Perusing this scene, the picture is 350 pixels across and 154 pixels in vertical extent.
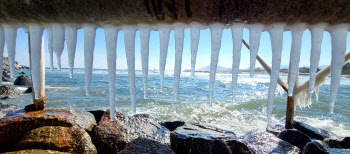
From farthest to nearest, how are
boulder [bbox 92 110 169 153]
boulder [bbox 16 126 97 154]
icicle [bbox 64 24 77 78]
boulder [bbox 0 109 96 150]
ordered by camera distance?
boulder [bbox 92 110 169 153] → boulder [bbox 0 109 96 150] → boulder [bbox 16 126 97 154] → icicle [bbox 64 24 77 78]

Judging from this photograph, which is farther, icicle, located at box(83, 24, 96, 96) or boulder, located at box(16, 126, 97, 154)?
boulder, located at box(16, 126, 97, 154)

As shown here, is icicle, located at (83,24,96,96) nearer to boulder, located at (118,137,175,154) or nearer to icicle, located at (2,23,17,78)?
icicle, located at (2,23,17,78)

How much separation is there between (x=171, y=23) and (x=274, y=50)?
1.65 feet

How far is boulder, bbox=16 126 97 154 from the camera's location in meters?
2.53

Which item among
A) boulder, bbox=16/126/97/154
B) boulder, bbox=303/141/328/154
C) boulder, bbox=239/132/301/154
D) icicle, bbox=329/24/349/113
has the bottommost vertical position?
boulder, bbox=239/132/301/154

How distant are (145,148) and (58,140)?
119cm

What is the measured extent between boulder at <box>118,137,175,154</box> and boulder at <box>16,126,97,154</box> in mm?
638

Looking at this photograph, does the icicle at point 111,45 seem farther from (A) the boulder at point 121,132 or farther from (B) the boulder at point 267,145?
(B) the boulder at point 267,145

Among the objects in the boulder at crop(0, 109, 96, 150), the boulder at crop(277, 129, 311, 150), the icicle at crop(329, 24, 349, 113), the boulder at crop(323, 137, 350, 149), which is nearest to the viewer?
the icicle at crop(329, 24, 349, 113)

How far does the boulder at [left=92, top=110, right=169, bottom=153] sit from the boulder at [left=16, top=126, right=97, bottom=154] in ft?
0.90

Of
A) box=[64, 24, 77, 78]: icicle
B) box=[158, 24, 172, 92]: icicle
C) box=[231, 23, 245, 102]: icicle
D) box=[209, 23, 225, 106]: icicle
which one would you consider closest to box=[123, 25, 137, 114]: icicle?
box=[158, 24, 172, 92]: icicle

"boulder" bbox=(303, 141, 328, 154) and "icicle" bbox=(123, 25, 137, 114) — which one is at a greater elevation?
"icicle" bbox=(123, 25, 137, 114)

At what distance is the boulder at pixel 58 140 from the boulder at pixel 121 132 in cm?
27

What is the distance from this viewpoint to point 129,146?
8.79 ft
